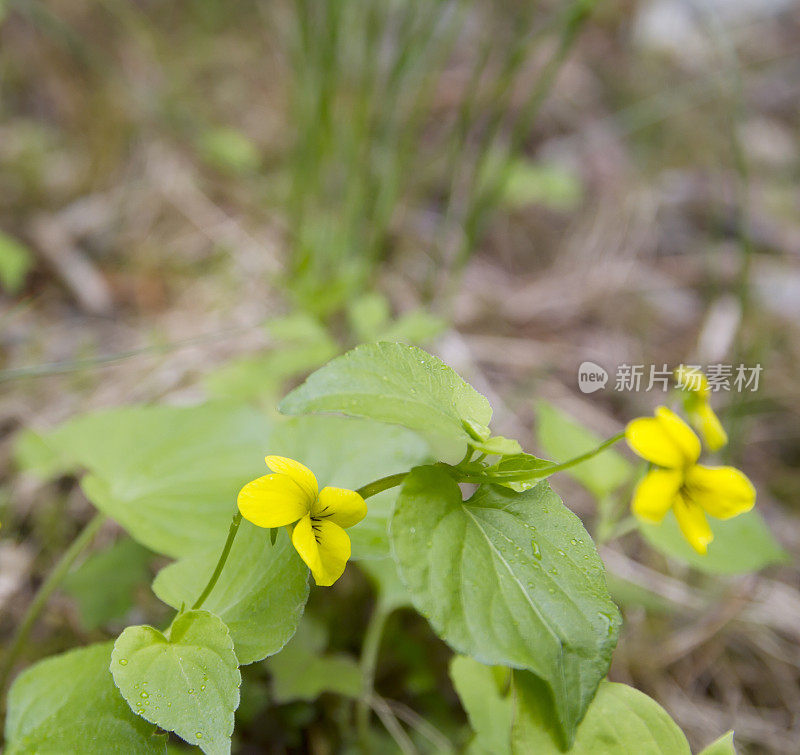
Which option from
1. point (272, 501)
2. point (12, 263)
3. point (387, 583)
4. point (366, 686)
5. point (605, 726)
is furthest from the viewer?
point (12, 263)

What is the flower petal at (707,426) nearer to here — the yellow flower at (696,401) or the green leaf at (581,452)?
the yellow flower at (696,401)

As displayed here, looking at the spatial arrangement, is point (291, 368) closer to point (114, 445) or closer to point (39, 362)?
point (114, 445)

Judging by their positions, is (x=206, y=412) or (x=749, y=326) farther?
(x=749, y=326)

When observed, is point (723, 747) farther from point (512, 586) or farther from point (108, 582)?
point (108, 582)

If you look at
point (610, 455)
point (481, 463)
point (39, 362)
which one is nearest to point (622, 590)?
point (610, 455)

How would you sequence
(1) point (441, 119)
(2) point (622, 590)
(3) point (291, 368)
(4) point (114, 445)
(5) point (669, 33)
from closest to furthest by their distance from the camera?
(4) point (114, 445)
(2) point (622, 590)
(3) point (291, 368)
(1) point (441, 119)
(5) point (669, 33)

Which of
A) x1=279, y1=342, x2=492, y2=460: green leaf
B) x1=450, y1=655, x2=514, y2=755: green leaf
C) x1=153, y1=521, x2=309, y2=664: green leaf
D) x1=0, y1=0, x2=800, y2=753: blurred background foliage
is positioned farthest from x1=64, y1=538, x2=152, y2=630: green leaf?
x1=279, y1=342, x2=492, y2=460: green leaf

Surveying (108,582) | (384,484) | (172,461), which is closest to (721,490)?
(384,484)

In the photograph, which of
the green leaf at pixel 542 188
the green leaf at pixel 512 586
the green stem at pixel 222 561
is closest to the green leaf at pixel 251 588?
the green stem at pixel 222 561
